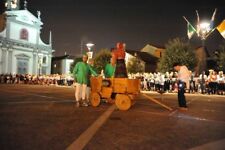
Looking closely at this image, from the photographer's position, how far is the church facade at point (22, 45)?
6581 cm

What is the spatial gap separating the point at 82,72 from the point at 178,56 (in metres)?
46.0

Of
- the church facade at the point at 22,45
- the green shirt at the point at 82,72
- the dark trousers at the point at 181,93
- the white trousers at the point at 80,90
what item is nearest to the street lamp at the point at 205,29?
the dark trousers at the point at 181,93

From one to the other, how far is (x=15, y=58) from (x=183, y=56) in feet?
120

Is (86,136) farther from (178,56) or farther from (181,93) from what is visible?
(178,56)

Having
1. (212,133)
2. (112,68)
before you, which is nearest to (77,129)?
(212,133)

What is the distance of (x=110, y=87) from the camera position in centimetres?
1137

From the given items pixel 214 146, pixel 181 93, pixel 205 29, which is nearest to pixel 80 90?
pixel 181 93

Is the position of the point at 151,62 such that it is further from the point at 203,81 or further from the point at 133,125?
the point at 133,125

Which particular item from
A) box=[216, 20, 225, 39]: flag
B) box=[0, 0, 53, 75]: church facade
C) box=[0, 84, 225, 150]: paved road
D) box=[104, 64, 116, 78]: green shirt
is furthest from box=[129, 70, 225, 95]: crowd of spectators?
box=[0, 0, 53, 75]: church facade

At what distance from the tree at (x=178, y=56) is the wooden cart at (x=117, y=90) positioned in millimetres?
45249

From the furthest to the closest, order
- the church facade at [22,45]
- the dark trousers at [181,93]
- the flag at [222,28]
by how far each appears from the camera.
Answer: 1. the church facade at [22,45]
2. the flag at [222,28]
3. the dark trousers at [181,93]

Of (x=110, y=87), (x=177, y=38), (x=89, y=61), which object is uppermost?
(x=177, y=38)

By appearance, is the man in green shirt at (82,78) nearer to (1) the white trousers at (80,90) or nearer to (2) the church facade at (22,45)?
(1) the white trousers at (80,90)

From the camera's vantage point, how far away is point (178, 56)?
56094 mm
